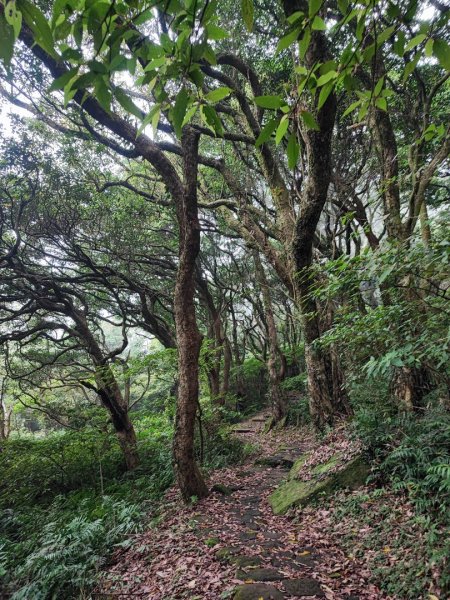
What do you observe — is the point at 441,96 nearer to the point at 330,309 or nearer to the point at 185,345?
the point at 330,309

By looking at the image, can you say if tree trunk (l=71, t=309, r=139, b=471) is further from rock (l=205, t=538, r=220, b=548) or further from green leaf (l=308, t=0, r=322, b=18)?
green leaf (l=308, t=0, r=322, b=18)

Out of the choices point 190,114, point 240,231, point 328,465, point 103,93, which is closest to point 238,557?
point 328,465

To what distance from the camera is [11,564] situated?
5180mm

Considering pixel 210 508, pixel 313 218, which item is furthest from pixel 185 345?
pixel 313 218

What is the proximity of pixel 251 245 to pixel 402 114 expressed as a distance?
14.3ft

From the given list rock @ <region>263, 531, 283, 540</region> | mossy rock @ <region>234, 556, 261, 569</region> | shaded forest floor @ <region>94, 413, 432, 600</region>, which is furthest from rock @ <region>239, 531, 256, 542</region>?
mossy rock @ <region>234, 556, 261, 569</region>

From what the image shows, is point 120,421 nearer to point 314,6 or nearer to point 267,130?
point 267,130

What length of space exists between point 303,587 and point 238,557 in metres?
0.91

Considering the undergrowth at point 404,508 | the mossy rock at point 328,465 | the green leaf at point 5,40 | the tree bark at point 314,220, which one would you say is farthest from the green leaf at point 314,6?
the mossy rock at point 328,465

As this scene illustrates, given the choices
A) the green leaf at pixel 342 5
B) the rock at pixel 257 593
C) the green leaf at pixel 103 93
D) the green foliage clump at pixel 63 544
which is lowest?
the green foliage clump at pixel 63 544

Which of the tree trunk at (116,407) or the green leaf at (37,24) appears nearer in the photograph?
the green leaf at (37,24)

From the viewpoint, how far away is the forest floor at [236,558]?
326 centimetres

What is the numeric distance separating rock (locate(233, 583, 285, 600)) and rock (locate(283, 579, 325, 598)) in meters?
0.13

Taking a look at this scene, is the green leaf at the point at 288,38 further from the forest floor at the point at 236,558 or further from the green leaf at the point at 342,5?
the forest floor at the point at 236,558
